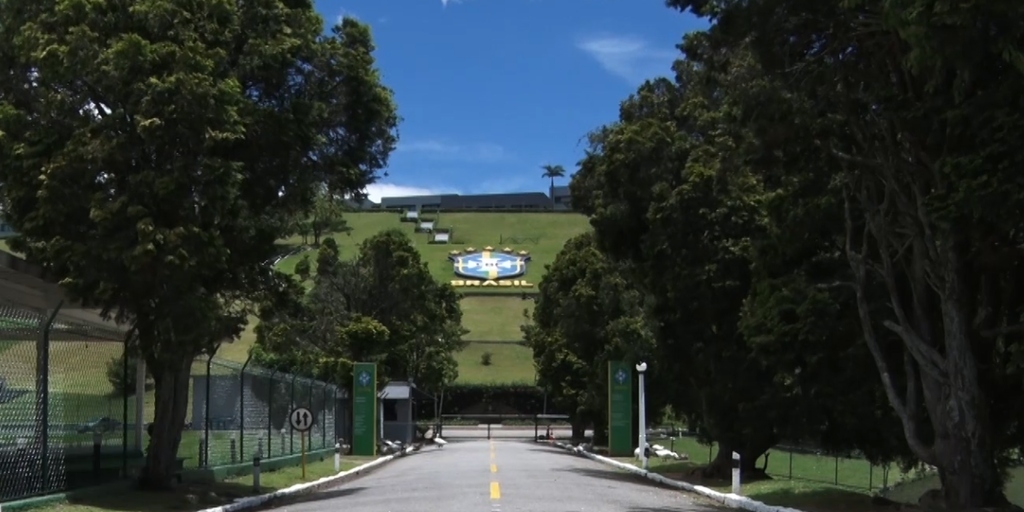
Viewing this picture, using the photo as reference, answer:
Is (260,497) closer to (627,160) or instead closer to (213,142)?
(213,142)

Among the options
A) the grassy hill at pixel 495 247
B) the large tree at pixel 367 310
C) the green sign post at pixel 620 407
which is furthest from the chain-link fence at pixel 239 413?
the grassy hill at pixel 495 247

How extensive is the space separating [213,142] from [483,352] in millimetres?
95271

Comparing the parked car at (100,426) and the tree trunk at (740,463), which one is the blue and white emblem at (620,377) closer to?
the tree trunk at (740,463)

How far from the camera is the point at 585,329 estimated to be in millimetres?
53750

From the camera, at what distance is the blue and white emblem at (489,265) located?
470 feet

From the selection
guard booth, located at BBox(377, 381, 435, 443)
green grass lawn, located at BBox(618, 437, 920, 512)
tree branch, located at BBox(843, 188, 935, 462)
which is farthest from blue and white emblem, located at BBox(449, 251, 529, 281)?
tree branch, located at BBox(843, 188, 935, 462)

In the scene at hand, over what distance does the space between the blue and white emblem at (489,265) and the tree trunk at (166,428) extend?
11898cm

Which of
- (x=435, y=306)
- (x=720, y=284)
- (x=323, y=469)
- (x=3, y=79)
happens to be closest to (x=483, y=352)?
(x=435, y=306)

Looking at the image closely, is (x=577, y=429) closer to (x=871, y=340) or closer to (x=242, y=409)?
(x=242, y=409)

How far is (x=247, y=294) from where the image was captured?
23.2 meters

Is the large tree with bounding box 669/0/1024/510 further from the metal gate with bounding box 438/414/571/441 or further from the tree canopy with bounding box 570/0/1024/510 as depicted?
the metal gate with bounding box 438/414/571/441

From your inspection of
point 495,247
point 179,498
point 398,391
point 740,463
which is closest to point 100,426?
point 179,498

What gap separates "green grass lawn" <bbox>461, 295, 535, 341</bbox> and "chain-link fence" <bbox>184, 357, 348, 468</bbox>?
79.0 m

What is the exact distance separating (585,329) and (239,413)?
88.0 feet
